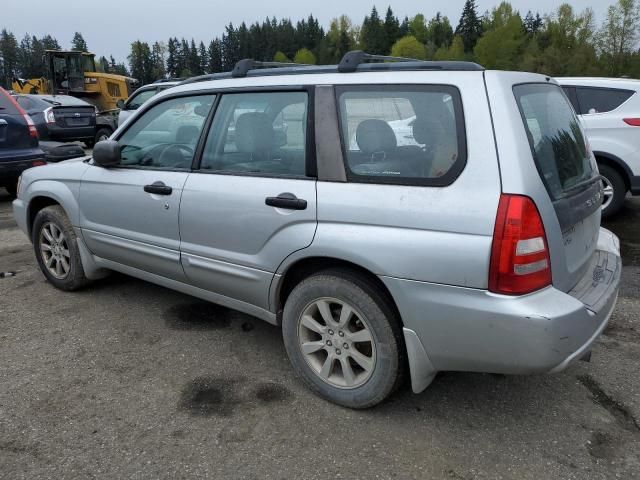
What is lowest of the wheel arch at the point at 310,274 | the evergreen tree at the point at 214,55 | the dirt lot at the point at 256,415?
the dirt lot at the point at 256,415

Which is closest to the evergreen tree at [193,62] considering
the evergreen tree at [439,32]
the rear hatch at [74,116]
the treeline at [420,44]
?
the treeline at [420,44]

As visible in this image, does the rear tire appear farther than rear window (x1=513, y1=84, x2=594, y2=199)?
Yes

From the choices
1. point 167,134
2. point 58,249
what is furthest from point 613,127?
point 58,249

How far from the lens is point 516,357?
2236 mm

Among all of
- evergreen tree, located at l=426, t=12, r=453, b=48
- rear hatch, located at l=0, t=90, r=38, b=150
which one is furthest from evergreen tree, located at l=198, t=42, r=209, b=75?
rear hatch, located at l=0, t=90, r=38, b=150

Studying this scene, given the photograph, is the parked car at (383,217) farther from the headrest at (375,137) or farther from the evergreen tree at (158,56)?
the evergreen tree at (158,56)

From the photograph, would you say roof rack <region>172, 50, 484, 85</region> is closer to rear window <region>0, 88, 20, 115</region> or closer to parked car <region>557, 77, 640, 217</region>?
parked car <region>557, 77, 640, 217</region>

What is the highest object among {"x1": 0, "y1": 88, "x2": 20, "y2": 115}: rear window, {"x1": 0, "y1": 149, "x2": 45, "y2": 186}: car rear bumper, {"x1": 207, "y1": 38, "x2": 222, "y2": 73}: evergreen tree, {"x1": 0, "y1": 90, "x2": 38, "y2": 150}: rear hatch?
{"x1": 207, "y1": 38, "x2": 222, "y2": 73}: evergreen tree

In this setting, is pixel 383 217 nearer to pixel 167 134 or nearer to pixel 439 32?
pixel 167 134

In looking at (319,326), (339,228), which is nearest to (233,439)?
(319,326)

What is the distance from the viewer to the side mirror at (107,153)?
12.0 ft

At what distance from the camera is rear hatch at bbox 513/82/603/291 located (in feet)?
7.75

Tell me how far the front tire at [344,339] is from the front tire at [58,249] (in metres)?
2.21

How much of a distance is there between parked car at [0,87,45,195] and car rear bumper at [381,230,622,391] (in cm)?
693
